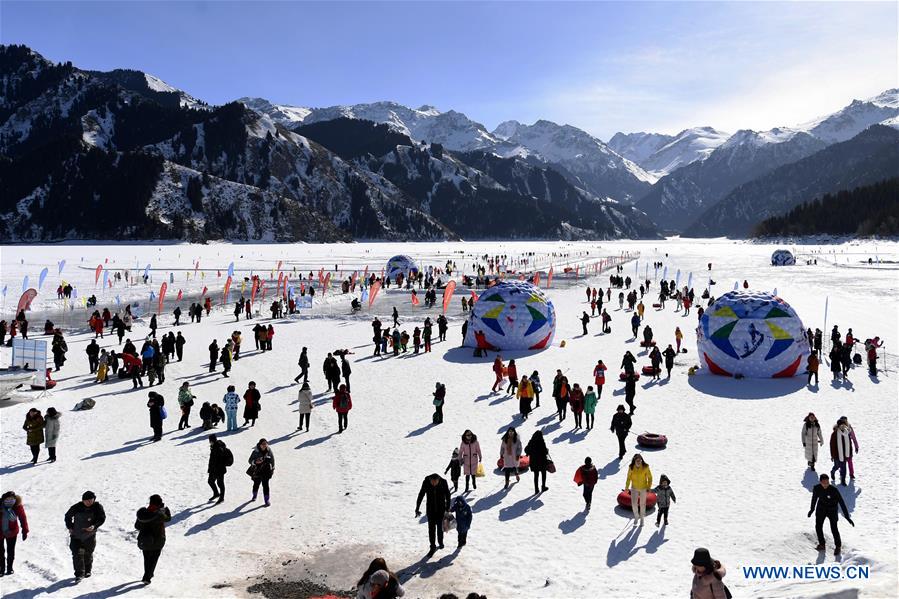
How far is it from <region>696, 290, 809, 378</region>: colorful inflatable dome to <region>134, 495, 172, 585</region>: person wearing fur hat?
18.5 metres

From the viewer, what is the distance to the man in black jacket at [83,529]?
29.3 feet

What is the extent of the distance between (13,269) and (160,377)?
60474mm

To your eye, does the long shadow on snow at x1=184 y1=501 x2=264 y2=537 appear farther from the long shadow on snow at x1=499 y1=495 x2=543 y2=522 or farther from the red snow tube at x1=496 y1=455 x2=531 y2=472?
the red snow tube at x1=496 y1=455 x2=531 y2=472

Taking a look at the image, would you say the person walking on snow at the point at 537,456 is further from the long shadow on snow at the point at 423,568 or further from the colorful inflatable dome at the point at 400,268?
the colorful inflatable dome at the point at 400,268

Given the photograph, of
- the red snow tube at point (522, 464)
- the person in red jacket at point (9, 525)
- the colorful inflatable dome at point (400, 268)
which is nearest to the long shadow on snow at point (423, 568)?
the red snow tube at point (522, 464)

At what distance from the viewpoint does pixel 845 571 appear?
8.78 m

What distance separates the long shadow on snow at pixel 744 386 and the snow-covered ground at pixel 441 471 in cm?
11

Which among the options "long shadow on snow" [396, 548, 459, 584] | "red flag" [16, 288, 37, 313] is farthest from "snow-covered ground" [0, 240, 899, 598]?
"red flag" [16, 288, 37, 313]

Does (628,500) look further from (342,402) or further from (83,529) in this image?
(83,529)

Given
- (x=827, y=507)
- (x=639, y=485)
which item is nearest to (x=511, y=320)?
(x=639, y=485)

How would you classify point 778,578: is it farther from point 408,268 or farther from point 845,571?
point 408,268

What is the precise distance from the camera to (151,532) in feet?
29.0

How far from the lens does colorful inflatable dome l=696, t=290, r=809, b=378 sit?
2092 centimetres

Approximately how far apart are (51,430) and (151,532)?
6572 millimetres
